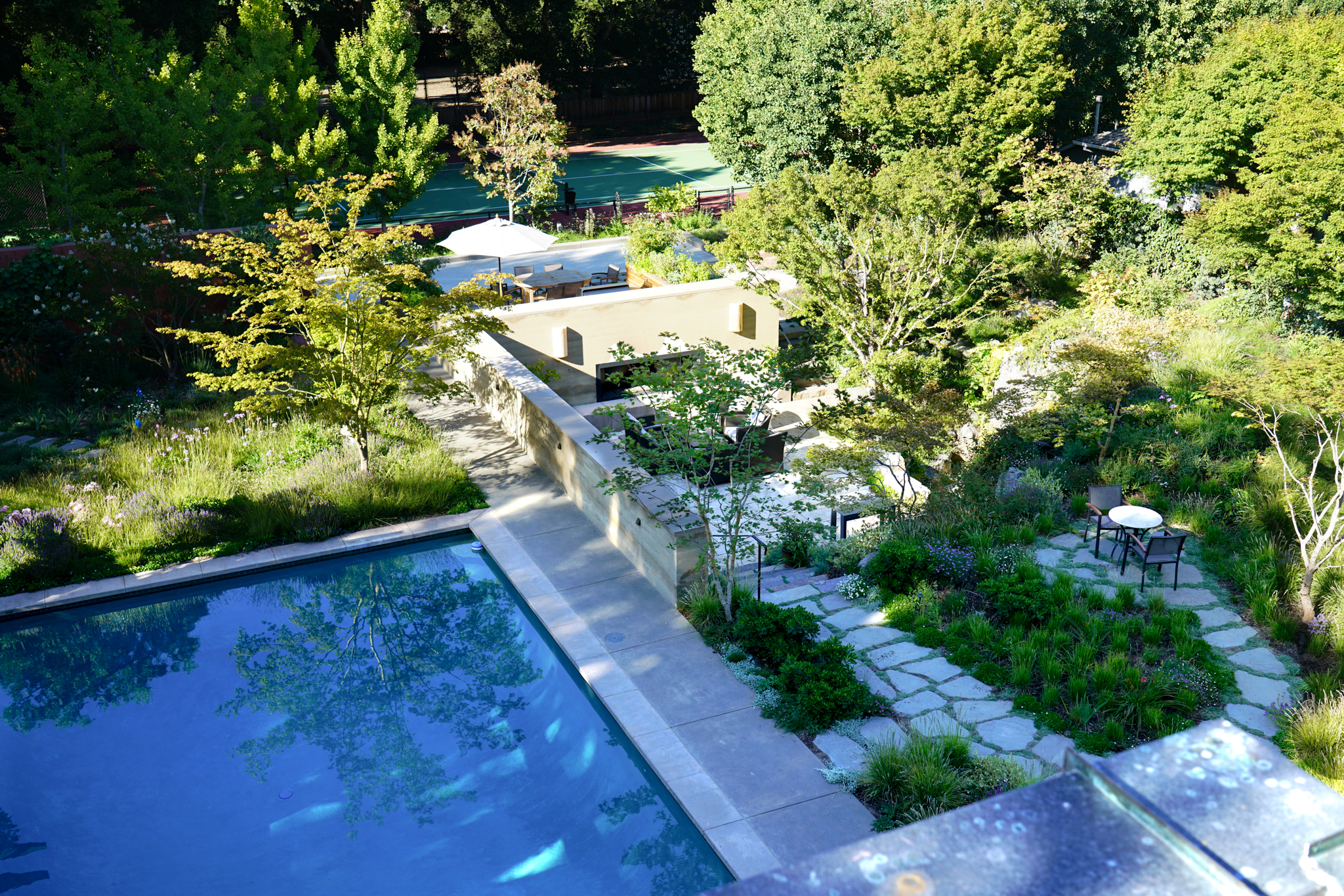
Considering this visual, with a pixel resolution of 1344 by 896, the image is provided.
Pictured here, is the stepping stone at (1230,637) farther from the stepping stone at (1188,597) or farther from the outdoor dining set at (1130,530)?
the outdoor dining set at (1130,530)

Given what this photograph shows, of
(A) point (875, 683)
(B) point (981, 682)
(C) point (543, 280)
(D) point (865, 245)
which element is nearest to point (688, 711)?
(A) point (875, 683)

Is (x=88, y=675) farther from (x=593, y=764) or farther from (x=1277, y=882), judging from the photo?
(x=1277, y=882)

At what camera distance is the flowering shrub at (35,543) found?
1171 centimetres

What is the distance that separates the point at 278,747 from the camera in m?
9.33

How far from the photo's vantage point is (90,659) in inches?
423

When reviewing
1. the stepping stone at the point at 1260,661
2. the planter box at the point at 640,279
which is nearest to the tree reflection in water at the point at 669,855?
the stepping stone at the point at 1260,661

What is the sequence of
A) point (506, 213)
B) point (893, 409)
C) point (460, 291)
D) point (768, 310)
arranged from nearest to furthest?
point (460, 291)
point (893, 409)
point (768, 310)
point (506, 213)

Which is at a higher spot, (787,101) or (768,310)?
(787,101)

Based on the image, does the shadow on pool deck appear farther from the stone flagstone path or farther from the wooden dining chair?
the wooden dining chair

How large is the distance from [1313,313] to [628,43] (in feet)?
128

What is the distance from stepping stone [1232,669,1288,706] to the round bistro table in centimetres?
198

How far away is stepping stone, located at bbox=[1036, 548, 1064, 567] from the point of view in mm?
11883

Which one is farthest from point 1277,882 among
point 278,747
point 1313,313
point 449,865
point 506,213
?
point 506,213

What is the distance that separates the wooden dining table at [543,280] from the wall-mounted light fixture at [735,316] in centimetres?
385
